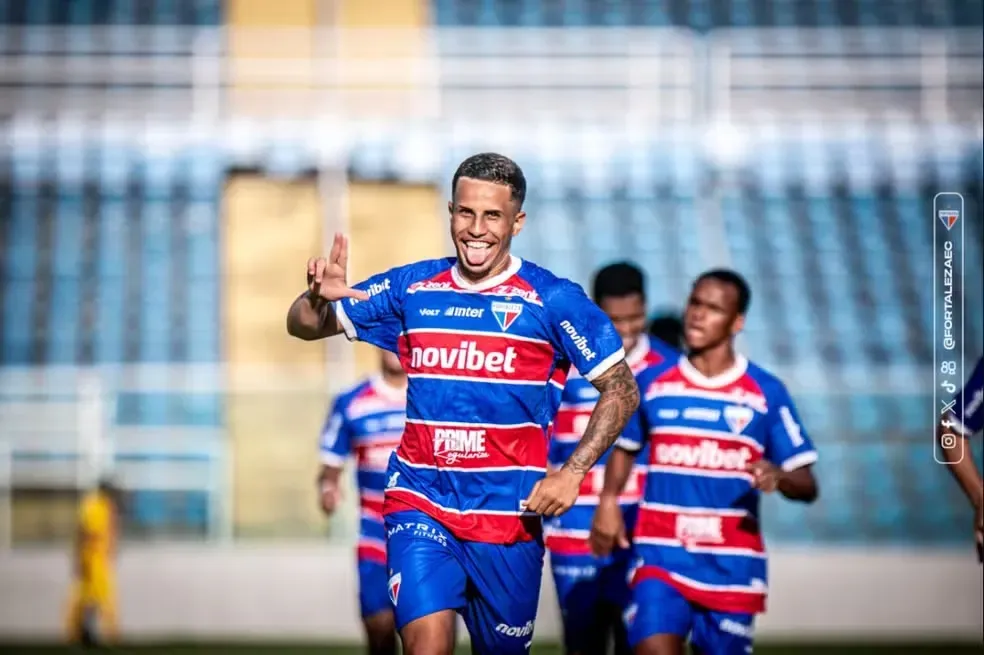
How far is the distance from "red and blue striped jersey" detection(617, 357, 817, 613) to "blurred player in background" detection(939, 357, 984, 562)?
704 mm

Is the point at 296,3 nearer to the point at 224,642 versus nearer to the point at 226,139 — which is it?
the point at 226,139

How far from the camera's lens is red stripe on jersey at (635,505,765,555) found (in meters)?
7.48

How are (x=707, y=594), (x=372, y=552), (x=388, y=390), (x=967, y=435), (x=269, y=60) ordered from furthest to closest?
1. (x=269, y=60)
2. (x=388, y=390)
3. (x=372, y=552)
4. (x=707, y=594)
5. (x=967, y=435)

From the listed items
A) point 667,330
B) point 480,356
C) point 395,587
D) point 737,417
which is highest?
point 667,330

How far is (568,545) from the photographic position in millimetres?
8656

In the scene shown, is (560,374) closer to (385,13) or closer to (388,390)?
(388,390)

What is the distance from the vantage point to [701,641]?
295 inches

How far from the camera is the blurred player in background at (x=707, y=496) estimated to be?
7.44 meters

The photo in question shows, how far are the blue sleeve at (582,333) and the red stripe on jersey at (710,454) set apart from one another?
1.61 metres

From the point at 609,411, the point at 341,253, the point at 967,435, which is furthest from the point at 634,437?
the point at 341,253

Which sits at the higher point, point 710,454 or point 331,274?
point 331,274

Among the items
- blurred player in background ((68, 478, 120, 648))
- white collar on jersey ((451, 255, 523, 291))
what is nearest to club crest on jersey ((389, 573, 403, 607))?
white collar on jersey ((451, 255, 523, 291))

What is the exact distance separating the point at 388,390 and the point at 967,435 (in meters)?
3.77

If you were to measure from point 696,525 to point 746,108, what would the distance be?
15.1 meters
